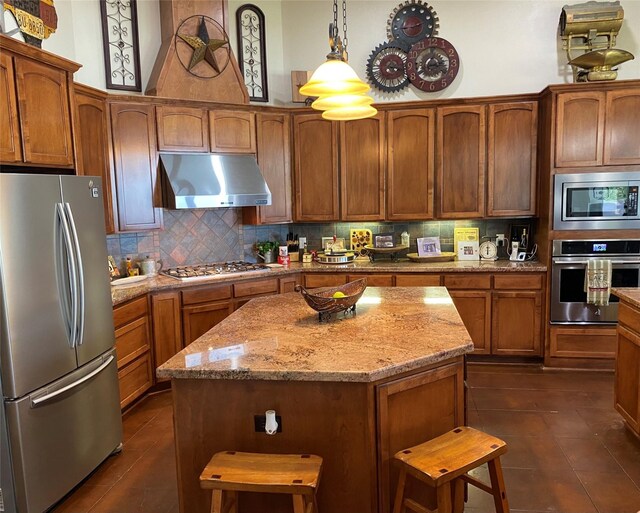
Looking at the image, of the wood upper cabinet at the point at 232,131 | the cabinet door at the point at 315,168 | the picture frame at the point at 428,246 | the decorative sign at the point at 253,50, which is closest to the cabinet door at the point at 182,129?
the wood upper cabinet at the point at 232,131

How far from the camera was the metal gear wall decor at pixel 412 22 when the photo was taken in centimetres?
498

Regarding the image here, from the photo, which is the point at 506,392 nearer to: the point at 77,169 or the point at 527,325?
the point at 527,325

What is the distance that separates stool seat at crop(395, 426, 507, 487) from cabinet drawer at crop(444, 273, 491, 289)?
261 centimetres

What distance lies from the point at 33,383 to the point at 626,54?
4756 mm

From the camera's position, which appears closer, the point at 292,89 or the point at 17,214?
the point at 17,214

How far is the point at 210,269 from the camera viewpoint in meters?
4.68

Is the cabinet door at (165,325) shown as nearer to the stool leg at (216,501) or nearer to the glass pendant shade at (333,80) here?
the glass pendant shade at (333,80)

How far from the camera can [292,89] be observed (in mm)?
5207

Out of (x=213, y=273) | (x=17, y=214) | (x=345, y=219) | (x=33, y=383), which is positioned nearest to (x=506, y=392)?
(x=345, y=219)

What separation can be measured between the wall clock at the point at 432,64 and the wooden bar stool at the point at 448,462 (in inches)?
150

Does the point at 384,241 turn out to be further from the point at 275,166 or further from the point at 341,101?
the point at 341,101

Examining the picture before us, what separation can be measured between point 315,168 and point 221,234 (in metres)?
1.13

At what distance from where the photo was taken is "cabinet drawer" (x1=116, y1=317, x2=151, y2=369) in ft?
11.7

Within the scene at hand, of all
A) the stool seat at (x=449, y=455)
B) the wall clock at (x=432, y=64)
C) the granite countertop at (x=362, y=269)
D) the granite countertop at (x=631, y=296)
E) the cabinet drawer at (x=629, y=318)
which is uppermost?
the wall clock at (x=432, y=64)
